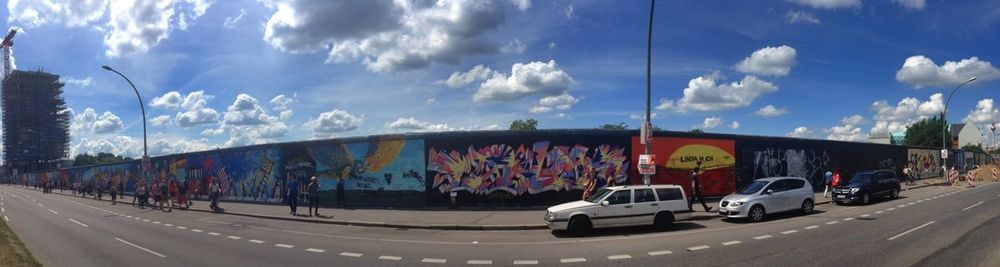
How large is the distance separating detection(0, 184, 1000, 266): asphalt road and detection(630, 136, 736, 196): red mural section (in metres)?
5.57

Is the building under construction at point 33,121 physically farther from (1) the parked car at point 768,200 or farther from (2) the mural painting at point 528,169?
(1) the parked car at point 768,200

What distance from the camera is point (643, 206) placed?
14461mm

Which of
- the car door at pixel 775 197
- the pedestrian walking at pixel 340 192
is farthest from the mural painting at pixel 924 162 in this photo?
the pedestrian walking at pixel 340 192

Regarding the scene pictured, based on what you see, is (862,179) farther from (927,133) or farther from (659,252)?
(927,133)

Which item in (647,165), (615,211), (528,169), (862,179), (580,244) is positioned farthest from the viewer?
(862,179)

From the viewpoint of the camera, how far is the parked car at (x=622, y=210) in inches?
547

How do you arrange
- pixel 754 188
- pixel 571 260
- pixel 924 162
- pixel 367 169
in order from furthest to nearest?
pixel 924 162 < pixel 367 169 < pixel 754 188 < pixel 571 260

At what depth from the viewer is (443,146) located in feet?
71.7

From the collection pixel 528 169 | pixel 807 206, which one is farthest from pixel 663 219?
pixel 528 169

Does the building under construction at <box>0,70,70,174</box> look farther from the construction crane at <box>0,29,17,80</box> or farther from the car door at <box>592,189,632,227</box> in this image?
the car door at <box>592,189,632,227</box>

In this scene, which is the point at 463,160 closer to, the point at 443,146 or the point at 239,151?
the point at 443,146

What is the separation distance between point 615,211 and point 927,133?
328 feet

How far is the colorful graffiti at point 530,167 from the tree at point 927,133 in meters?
91.0

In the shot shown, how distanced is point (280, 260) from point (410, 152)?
11.9 metres
